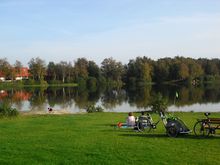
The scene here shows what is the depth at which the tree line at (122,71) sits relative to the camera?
120875mm

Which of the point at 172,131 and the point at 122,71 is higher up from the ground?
the point at 122,71

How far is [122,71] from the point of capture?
134 meters

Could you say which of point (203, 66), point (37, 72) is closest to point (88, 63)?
point (37, 72)

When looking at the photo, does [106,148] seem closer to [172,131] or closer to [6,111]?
[172,131]

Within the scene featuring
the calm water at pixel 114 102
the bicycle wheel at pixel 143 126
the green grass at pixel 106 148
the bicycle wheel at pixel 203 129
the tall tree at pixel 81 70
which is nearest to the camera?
the green grass at pixel 106 148

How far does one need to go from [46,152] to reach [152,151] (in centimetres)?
312

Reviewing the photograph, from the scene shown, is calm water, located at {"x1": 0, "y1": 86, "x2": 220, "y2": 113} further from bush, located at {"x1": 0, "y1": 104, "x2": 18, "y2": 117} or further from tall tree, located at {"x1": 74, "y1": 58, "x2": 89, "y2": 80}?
tall tree, located at {"x1": 74, "y1": 58, "x2": 89, "y2": 80}

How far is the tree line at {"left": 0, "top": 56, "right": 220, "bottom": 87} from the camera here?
397 ft

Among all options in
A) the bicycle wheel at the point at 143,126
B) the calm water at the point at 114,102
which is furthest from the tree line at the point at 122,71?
the bicycle wheel at the point at 143,126

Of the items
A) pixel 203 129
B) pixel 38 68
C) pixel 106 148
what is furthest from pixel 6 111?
pixel 38 68

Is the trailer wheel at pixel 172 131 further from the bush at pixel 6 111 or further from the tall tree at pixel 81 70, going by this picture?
the tall tree at pixel 81 70

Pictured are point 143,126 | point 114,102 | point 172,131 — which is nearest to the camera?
point 172,131

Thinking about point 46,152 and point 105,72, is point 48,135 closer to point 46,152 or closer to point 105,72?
point 46,152

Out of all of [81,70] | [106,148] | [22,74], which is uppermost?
[81,70]
